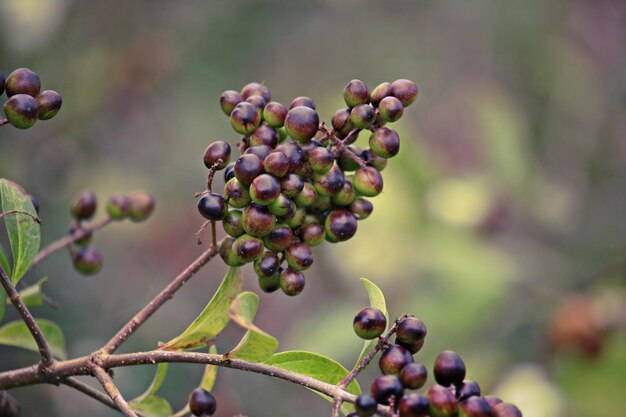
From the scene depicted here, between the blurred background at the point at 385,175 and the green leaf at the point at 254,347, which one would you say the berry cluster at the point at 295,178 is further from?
the blurred background at the point at 385,175

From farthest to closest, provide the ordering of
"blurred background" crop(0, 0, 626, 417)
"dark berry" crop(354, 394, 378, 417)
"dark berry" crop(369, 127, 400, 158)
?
"blurred background" crop(0, 0, 626, 417), "dark berry" crop(369, 127, 400, 158), "dark berry" crop(354, 394, 378, 417)

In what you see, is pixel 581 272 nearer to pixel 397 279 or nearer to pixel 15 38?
pixel 397 279

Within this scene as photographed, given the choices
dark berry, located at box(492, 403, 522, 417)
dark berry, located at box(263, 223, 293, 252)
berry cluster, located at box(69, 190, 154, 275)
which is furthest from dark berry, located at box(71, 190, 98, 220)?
dark berry, located at box(492, 403, 522, 417)

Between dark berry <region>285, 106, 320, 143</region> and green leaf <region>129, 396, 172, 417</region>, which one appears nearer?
dark berry <region>285, 106, 320, 143</region>

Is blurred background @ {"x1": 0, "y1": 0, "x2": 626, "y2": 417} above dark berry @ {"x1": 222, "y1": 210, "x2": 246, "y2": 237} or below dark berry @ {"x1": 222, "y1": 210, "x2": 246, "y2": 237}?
above

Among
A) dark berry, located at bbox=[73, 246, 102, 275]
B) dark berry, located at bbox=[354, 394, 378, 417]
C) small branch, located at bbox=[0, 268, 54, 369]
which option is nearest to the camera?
dark berry, located at bbox=[354, 394, 378, 417]

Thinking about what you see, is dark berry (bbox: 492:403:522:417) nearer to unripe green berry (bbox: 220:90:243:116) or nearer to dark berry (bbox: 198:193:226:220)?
dark berry (bbox: 198:193:226:220)
